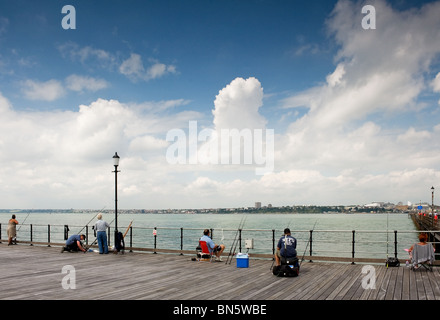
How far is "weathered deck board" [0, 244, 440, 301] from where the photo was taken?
24.7 feet

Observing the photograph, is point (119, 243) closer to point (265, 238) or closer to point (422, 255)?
point (422, 255)

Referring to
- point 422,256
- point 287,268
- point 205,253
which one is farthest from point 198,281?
point 422,256

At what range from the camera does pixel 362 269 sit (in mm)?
10672

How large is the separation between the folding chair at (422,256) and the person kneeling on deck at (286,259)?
3581 mm

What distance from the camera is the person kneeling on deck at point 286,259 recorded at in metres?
9.65

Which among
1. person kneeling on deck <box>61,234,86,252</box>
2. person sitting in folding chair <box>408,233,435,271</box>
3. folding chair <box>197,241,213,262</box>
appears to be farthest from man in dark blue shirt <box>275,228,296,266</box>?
person kneeling on deck <box>61,234,86,252</box>

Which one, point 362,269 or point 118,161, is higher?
point 118,161

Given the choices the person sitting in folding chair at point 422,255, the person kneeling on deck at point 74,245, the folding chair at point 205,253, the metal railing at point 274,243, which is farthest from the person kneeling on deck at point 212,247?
the person kneeling on deck at point 74,245

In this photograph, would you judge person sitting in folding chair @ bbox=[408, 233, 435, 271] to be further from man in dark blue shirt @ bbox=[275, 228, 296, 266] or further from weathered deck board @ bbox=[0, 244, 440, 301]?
man in dark blue shirt @ bbox=[275, 228, 296, 266]

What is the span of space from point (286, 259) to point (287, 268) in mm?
284

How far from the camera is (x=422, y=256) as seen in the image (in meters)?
10.2

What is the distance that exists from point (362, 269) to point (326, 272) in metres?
1.25
